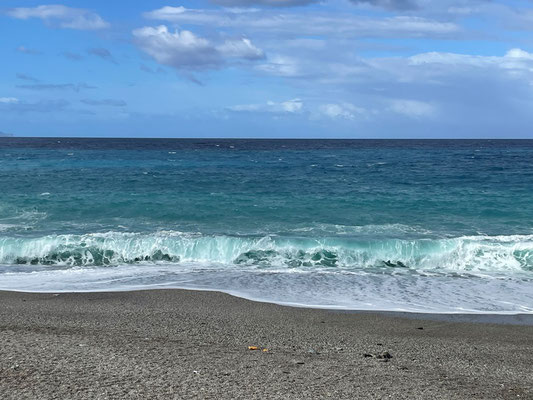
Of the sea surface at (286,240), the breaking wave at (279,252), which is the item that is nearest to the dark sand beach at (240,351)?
the sea surface at (286,240)

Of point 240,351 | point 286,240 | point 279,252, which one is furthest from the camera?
point 286,240

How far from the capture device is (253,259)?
16.1 metres

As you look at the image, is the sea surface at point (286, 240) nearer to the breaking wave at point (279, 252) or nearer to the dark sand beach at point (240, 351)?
the breaking wave at point (279, 252)

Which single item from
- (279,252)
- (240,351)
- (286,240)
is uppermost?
(240,351)

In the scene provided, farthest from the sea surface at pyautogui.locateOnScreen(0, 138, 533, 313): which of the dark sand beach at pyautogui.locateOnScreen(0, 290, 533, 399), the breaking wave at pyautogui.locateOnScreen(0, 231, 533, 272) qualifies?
the dark sand beach at pyautogui.locateOnScreen(0, 290, 533, 399)

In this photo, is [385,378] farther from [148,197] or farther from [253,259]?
[148,197]

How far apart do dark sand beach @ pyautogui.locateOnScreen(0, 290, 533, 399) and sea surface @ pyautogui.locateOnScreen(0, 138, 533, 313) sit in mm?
1256

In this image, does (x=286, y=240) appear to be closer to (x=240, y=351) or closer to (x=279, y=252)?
(x=279, y=252)

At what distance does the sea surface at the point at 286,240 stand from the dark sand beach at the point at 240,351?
4.12 feet

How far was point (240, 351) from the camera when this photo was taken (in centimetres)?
736

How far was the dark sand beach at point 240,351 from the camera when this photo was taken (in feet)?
18.7

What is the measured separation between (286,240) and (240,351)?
9721mm

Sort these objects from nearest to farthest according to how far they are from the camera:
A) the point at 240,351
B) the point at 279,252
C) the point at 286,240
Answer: the point at 240,351 → the point at 279,252 → the point at 286,240

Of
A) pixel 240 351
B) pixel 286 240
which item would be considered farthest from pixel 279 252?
pixel 240 351
